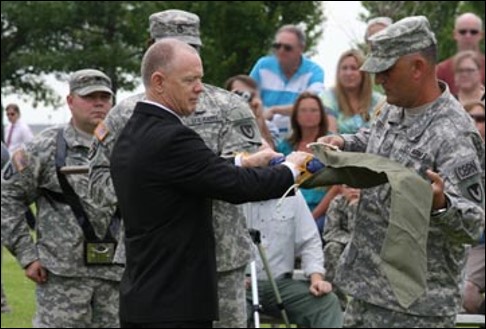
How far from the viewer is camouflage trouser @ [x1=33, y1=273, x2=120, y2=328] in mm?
7930

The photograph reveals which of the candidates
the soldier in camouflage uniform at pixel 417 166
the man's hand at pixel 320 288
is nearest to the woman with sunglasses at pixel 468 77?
the man's hand at pixel 320 288

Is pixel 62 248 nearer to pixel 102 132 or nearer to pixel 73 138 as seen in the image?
pixel 73 138

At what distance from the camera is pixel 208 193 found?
18.1ft

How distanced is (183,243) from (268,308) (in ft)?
12.9

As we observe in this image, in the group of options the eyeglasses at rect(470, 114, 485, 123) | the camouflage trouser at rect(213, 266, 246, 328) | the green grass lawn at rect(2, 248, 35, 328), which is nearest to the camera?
the camouflage trouser at rect(213, 266, 246, 328)

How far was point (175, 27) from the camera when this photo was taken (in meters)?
6.71

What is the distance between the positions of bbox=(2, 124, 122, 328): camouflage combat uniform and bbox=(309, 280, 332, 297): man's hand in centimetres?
175

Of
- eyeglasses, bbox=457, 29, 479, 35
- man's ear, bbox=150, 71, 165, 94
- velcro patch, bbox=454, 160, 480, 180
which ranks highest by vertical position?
eyeglasses, bbox=457, 29, 479, 35

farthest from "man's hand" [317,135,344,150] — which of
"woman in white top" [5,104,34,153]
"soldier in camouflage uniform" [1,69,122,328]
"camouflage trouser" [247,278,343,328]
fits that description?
"woman in white top" [5,104,34,153]

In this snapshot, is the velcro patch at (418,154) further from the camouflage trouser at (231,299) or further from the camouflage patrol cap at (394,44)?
the camouflage trouser at (231,299)

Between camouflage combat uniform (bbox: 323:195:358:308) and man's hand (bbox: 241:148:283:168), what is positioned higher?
man's hand (bbox: 241:148:283:168)

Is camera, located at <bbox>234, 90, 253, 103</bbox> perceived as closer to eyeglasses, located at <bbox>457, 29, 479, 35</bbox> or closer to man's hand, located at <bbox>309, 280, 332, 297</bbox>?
man's hand, located at <bbox>309, 280, 332, 297</bbox>

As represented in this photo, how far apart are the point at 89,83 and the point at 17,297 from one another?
23.2ft

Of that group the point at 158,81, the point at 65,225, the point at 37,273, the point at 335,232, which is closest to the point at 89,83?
the point at 65,225
